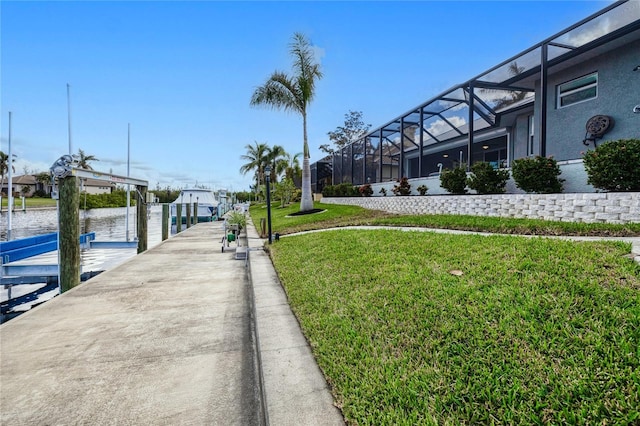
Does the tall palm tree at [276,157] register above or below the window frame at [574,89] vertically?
above

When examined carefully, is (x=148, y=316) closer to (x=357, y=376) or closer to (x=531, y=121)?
(x=357, y=376)

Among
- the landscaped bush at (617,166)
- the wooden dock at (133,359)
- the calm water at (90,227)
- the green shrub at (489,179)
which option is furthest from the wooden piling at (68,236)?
the landscaped bush at (617,166)

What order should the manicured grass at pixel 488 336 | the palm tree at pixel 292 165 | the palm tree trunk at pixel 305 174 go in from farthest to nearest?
the palm tree at pixel 292 165 < the palm tree trunk at pixel 305 174 < the manicured grass at pixel 488 336

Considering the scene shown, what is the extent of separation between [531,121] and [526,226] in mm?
8048

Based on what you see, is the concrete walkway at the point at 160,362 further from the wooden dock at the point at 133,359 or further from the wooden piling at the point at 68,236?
the wooden piling at the point at 68,236

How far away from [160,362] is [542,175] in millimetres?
7960

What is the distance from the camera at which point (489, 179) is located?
826cm

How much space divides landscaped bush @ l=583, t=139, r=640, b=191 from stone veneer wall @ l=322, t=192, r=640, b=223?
0.25 metres

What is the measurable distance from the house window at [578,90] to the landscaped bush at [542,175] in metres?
3.79

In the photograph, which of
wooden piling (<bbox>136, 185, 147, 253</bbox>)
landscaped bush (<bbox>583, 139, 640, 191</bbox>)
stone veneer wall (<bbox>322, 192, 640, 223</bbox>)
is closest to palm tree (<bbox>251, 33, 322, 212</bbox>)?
stone veneer wall (<bbox>322, 192, 640, 223</bbox>)

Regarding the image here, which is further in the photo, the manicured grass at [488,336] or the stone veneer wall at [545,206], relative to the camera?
the stone veneer wall at [545,206]

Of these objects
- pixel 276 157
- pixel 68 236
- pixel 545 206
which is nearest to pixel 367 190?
pixel 545 206

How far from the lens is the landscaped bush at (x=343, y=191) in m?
17.3

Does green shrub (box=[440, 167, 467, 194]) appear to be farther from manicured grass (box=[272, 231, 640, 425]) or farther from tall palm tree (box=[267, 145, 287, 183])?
tall palm tree (box=[267, 145, 287, 183])
